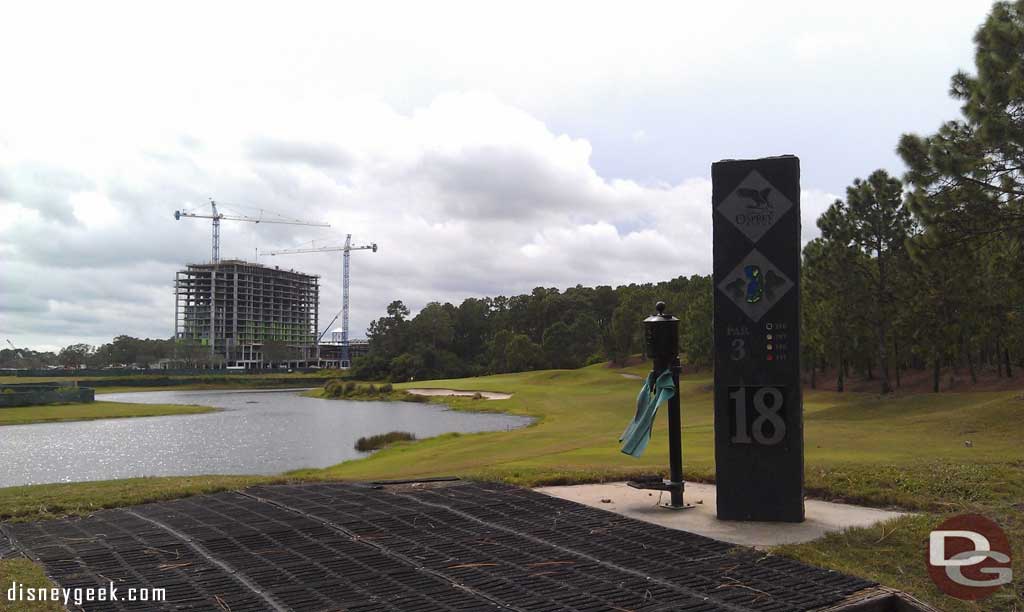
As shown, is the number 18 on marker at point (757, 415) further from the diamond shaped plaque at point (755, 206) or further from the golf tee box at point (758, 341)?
the diamond shaped plaque at point (755, 206)

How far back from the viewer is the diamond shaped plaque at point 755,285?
8156 millimetres

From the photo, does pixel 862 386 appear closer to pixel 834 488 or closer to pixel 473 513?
pixel 834 488

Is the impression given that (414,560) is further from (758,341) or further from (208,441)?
(208,441)

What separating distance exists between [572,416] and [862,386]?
20.7 meters

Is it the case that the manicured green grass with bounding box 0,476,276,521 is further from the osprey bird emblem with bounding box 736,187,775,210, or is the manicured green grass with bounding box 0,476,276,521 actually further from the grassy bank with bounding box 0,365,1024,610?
the osprey bird emblem with bounding box 736,187,775,210

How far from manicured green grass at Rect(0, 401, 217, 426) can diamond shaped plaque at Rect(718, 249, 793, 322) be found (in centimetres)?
4360

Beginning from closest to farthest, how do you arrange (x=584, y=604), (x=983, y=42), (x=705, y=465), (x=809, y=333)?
(x=584, y=604), (x=705, y=465), (x=983, y=42), (x=809, y=333)

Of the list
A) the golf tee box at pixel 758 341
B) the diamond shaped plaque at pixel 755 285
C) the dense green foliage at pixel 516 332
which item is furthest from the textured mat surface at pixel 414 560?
the dense green foliage at pixel 516 332

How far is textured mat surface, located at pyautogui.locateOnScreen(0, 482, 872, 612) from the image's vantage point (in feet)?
17.4

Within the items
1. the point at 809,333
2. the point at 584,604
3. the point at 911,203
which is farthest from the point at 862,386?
the point at 584,604

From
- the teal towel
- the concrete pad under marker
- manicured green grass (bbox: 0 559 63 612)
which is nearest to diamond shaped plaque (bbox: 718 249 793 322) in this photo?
the teal towel

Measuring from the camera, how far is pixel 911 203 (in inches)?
663

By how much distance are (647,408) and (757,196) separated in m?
2.80

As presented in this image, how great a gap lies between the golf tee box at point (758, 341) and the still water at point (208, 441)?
48.7 ft
